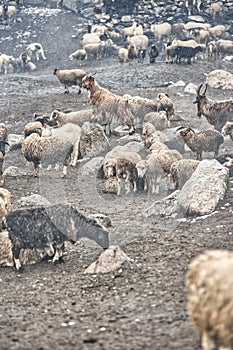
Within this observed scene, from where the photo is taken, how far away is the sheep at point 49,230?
26.3ft

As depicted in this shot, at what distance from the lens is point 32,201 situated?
34.6ft

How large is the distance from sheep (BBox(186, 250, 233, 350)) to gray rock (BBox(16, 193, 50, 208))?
245 inches

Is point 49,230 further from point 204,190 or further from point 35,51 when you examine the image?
point 35,51

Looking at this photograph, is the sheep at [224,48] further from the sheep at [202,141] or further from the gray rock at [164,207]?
the gray rock at [164,207]

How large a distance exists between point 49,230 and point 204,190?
A: 2758 mm

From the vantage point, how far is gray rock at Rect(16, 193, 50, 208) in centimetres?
1046

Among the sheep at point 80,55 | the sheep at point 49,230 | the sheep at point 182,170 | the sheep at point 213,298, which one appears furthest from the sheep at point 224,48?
the sheep at point 213,298

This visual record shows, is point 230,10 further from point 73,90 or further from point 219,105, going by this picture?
point 219,105

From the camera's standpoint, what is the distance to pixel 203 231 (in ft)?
28.2

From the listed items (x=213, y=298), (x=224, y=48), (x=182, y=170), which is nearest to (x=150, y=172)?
(x=182, y=170)

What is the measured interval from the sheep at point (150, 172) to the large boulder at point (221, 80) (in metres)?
9.23

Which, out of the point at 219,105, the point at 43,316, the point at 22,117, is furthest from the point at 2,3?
the point at 43,316

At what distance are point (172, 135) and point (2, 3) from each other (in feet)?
61.4

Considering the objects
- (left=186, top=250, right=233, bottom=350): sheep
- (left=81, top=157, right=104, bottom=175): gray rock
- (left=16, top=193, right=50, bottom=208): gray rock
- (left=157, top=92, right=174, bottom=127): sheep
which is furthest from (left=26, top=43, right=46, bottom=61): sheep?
(left=186, top=250, right=233, bottom=350): sheep
